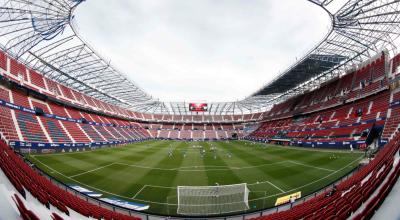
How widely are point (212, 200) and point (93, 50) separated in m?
32.1

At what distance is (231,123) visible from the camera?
306 ft

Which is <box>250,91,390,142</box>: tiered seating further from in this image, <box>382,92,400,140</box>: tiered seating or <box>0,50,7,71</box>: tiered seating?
<box>0,50,7,71</box>: tiered seating

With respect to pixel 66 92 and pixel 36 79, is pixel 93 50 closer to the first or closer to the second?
pixel 36 79

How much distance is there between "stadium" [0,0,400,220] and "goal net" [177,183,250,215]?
0.22ft

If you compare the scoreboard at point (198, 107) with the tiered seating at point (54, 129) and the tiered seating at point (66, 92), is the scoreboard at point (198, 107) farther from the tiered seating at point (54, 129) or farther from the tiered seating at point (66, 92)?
the tiered seating at point (54, 129)

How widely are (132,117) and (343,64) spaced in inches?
2607

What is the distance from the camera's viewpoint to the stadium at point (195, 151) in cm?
986

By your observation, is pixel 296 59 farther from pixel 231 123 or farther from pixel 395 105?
pixel 231 123

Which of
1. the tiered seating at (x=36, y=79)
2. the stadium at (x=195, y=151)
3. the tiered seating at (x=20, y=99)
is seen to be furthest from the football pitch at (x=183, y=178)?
the tiered seating at (x=36, y=79)

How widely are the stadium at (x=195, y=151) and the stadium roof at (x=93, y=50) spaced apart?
0.21 meters

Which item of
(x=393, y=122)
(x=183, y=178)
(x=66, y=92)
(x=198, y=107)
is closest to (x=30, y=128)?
(x=66, y=92)

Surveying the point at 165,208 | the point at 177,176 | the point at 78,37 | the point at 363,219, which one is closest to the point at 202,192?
the point at 165,208

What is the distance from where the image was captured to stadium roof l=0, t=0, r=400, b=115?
24.5 m

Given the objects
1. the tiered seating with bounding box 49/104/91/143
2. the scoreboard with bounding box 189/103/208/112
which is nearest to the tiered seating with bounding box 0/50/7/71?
the tiered seating with bounding box 49/104/91/143
